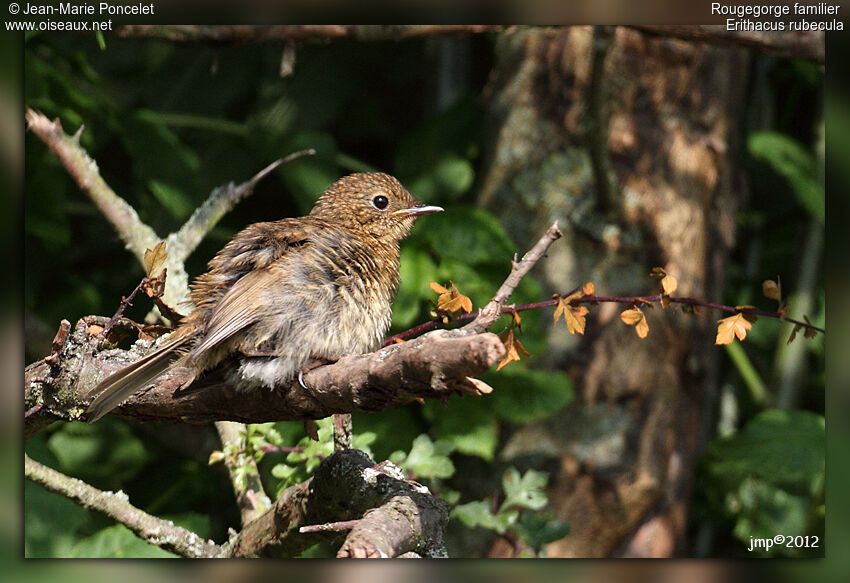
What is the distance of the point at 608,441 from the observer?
4082 millimetres

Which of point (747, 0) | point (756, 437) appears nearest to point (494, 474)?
point (756, 437)

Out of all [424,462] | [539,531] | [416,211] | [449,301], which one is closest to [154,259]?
[449,301]

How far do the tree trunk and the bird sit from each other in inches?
58.7

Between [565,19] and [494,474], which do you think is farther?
[494,474]

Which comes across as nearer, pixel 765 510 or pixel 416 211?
pixel 416 211

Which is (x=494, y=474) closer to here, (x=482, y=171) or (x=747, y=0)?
(x=482, y=171)

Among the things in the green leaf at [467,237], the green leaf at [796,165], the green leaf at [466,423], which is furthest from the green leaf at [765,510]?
the green leaf at [467,237]

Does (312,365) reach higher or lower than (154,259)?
lower

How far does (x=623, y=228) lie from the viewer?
4.18 m

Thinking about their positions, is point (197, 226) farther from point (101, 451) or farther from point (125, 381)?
point (101, 451)

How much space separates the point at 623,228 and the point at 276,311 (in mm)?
2186

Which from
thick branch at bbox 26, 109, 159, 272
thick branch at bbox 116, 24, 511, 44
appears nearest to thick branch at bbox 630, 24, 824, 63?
thick branch at bbox 116, 24, 511, 44

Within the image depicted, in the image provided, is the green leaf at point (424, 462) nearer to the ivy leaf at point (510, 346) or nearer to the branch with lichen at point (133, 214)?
the branch with lichen at point (133, 214)

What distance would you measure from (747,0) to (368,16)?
53.3 inches
